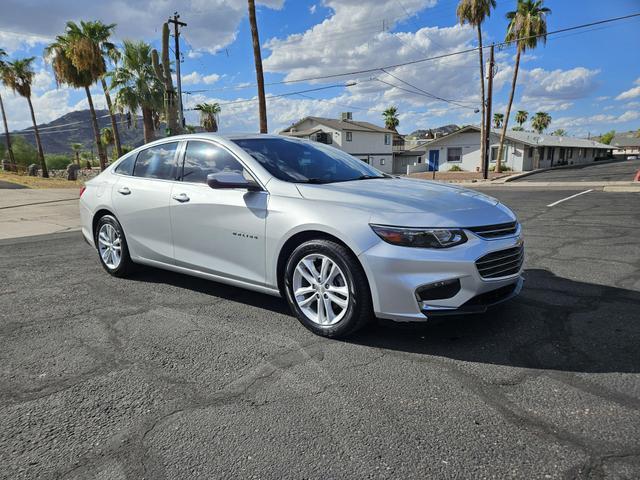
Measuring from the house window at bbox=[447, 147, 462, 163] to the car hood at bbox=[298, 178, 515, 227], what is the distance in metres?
43.8

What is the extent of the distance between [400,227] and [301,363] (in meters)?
1.14

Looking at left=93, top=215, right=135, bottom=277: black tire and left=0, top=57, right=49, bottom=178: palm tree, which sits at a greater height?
left=0, top=57, right=49, bottom=178: palm tree

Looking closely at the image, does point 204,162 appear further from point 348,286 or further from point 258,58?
point 258,58

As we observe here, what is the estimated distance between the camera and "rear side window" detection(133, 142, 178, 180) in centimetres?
455

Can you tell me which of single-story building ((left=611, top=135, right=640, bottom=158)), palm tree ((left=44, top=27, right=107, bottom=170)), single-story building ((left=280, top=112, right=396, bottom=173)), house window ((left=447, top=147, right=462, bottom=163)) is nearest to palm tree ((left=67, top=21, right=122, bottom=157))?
palm tree ((left=44, top=27, right=107, bottom=170))

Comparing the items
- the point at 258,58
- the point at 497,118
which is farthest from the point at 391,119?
the point at 258,58

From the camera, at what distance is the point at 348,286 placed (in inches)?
127

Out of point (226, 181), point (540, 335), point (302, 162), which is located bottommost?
point (540, 335)

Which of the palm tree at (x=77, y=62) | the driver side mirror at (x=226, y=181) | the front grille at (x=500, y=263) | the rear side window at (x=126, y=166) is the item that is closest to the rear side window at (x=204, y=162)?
the driver side mirror at (x=226, y=181)

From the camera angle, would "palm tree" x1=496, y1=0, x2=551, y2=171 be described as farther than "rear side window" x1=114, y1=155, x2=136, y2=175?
Yes

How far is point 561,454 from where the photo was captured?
207 centimetres

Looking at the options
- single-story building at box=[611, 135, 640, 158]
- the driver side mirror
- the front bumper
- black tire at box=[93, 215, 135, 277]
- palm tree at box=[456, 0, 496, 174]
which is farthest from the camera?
single-story building at box=[611, 135, 640, 158]

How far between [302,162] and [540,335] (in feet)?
8.00

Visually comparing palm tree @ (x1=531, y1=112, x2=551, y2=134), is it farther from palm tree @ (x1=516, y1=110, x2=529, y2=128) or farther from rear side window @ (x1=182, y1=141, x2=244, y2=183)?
rear side window @ (x1=182, y1=141, x2=244, y2=183)
